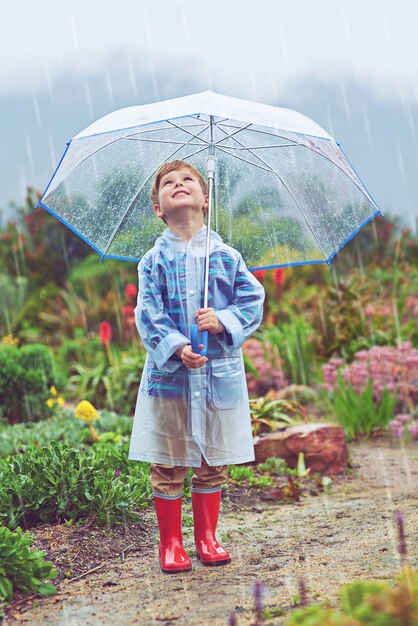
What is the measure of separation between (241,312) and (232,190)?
87cm

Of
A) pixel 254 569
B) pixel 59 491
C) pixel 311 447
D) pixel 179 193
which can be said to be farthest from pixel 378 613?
pixel 311 447

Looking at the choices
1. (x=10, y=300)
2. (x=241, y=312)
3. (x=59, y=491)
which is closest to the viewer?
(x=241, y=312)

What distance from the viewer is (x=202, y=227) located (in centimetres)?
369

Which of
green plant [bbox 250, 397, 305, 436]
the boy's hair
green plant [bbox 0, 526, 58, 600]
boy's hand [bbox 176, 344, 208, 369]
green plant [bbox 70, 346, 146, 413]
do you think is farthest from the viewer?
green plant [bbox 70, 346, 146, 413]

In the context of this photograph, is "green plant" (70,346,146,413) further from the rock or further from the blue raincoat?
the blue raincoat

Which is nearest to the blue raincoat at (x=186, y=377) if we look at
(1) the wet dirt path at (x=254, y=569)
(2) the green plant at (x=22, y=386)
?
(1) the wet dirt path at (x=254, y=569)

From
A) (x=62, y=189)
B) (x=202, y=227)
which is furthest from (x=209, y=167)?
(x=62, y=189)

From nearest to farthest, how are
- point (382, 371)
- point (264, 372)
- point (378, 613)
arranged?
point (378, 613) < point (382, 371) < point (264, 372)

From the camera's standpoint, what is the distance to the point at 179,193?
11.5 ft

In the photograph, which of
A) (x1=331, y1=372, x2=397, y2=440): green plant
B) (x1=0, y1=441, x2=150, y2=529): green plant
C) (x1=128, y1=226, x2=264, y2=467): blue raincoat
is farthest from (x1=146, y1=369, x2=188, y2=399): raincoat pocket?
(x1=331, y1=372, x2=397, y2=440): green plant

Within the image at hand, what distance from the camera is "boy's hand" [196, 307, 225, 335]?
330cm

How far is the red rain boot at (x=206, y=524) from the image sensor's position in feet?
11.8

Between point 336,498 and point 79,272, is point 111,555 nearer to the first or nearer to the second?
point 336,498

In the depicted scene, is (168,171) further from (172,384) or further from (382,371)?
(382,371)
